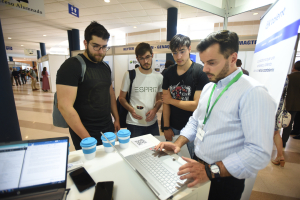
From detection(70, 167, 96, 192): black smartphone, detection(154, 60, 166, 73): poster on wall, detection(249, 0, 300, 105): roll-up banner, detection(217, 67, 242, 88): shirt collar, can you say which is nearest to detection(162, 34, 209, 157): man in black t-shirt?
detection(217, 67, 242, 88): shirt collar

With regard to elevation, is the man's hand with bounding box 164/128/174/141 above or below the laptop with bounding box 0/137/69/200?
below

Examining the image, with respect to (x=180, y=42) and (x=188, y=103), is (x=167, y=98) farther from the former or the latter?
(x=180, y=42)

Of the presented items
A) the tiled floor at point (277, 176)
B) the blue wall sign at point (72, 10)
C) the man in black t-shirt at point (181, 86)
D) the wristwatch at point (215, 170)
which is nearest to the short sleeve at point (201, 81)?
the man in black t-shirt at point (181, 86)

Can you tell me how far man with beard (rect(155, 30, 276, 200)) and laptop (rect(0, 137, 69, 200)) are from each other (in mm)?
593

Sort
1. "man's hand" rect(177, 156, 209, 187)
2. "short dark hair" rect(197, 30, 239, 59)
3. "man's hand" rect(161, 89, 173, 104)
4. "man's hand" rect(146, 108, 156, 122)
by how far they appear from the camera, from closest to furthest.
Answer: "man's hand" rect(177, 156, 209, 187)
"short dark hair" rect(197, 30, 239, 59)
"man's hand" rect(161, 89, 173, 104)
"man's hand" rect(146, 108, 156, 122)

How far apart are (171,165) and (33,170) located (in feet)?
2.21

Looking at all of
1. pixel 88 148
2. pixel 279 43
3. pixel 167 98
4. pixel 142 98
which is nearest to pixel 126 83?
pixel 142 98

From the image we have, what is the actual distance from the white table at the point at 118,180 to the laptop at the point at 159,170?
0.12ft

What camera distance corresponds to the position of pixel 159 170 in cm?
76

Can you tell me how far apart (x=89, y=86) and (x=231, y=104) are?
3.60 feet

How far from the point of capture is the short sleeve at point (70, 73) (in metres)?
1.08

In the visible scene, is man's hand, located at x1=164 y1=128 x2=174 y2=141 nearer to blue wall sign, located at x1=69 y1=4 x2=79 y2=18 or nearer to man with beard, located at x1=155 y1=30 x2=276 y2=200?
Result: man with beard, located at x1=155 y1=30 x2=276 y2=200

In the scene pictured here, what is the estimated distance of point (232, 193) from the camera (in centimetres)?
91

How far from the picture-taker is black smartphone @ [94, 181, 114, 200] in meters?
0.61
